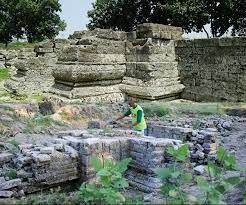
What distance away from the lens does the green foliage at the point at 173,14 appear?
2475 cm

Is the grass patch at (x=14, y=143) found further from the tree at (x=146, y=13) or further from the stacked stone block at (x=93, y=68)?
the tree at (x=146, y=13)

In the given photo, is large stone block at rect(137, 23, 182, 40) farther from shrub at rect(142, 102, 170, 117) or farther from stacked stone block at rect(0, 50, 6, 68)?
stacked stone block at rect(0, 50, 6, 68)

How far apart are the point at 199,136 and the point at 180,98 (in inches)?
275

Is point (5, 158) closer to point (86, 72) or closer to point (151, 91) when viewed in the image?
point (86, 72)

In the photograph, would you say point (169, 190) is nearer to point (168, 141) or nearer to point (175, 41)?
point (168, 141)

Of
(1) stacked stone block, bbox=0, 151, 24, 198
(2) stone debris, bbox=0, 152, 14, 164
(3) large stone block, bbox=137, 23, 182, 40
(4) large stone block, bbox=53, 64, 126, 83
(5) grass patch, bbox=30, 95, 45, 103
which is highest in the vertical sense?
(3) large stone block, bbox=137, 23, 182, 40

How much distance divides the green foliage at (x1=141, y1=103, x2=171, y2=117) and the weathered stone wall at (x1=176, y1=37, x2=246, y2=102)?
2740 millimetres

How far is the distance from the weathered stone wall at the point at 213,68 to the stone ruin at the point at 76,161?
624cm

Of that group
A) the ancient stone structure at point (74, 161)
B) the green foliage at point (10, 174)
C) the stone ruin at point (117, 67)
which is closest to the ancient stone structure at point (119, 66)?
the stone ruin at point (117, 67)

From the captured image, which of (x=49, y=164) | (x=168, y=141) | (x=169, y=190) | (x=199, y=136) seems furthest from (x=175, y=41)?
(x=169, y=190)

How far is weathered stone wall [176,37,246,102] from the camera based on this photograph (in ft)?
41.4

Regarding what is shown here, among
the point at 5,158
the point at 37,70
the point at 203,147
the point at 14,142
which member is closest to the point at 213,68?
the point at 203,147

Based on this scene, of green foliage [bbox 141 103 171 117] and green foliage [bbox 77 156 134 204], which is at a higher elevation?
green foliage [bbox 77 156 134 204]

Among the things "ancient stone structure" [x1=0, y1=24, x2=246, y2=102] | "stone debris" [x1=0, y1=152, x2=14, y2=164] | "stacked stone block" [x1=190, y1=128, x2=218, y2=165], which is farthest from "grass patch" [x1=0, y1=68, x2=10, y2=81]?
"stacked stone block" [x1=190, y1=128, x2=218, y2=165]
